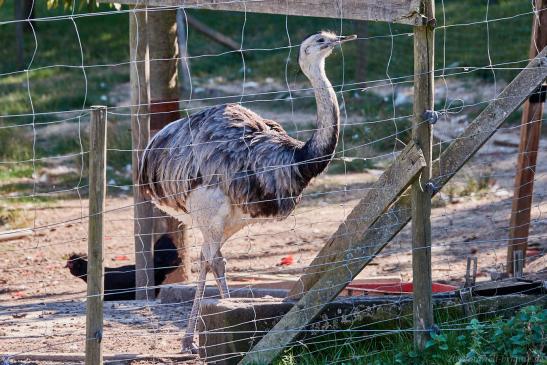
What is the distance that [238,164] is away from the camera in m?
5.60

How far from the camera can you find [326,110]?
5.46 meters

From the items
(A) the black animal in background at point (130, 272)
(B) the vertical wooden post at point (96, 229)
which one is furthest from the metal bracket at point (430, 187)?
(A) the black animal in background at point (130, 272)

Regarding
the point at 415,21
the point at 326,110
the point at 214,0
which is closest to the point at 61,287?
the point at 326,110

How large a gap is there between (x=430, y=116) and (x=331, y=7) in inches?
24.5

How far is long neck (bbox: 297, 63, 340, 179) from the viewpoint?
17.8 ft

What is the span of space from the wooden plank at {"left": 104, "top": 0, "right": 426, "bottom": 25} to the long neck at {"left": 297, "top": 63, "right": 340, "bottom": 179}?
3.65 feet

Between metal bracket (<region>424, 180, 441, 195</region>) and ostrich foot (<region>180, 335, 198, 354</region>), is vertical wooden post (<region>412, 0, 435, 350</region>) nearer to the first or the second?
metal bracket (<region>424, 180, 441, 195</region>)

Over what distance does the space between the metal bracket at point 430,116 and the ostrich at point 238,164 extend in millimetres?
1225

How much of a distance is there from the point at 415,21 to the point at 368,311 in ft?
4.73

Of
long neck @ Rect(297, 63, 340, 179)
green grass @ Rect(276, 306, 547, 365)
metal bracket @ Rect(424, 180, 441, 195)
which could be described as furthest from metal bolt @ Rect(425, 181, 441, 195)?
long neck @ Rect(297, 63, 340, 179)

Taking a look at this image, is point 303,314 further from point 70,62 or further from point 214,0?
point 70,62

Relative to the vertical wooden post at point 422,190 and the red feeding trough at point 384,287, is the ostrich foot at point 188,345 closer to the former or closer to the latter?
the red feeding trough at point 384,287

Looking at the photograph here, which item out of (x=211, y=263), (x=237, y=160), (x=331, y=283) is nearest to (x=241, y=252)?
(x=211, y=263)

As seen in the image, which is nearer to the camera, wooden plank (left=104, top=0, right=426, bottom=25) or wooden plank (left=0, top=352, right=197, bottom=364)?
wooden plank (left=104, top=0, right=426, bottom=25)
